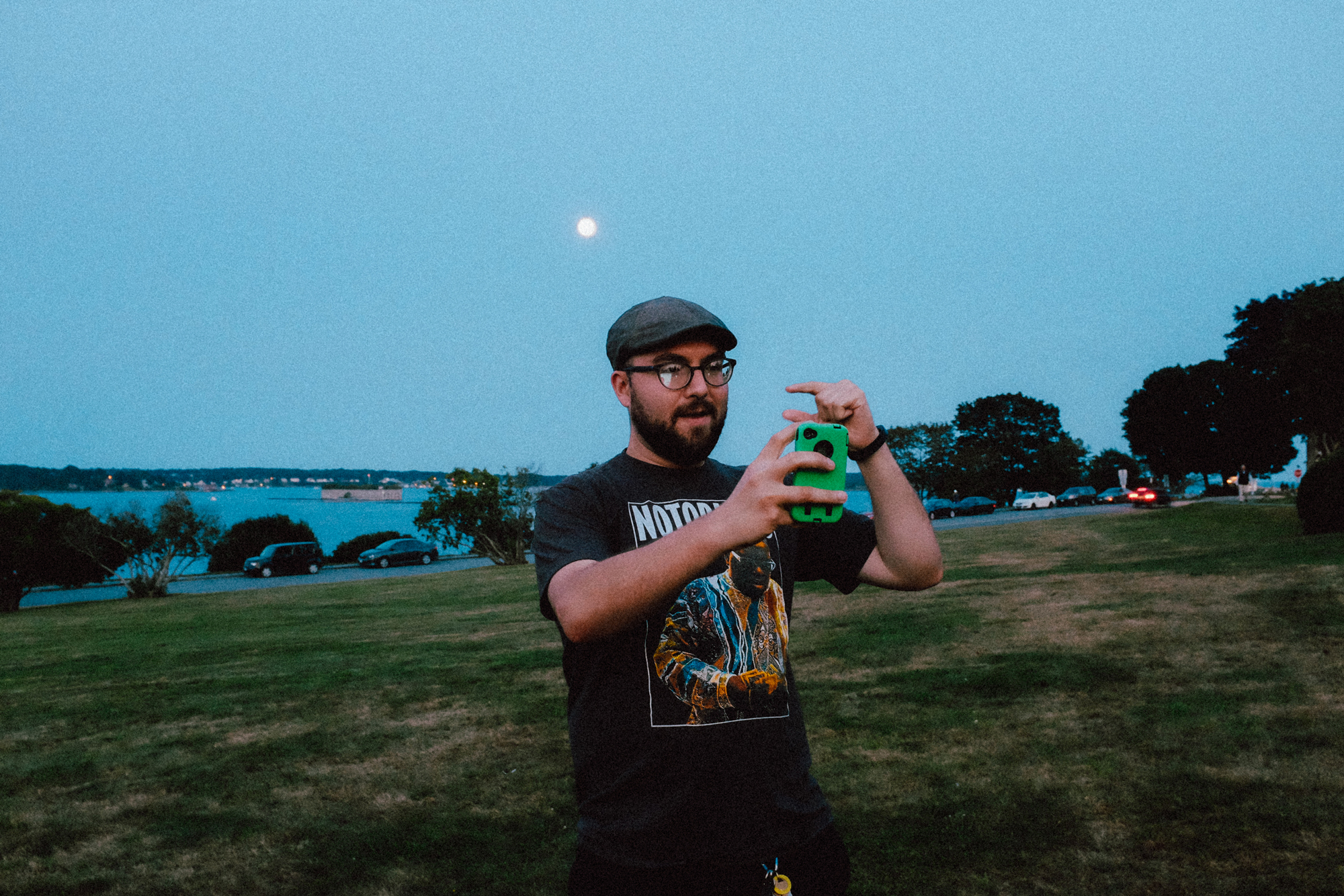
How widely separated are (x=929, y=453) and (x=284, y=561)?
5745cm

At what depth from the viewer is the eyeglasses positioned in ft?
6.72

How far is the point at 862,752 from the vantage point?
6.52m

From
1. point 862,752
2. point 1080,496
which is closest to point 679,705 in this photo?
point 862,752

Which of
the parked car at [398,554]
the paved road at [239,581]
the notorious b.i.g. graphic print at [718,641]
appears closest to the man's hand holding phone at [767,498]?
the notorious b.i.g. graphic print at [718,641]

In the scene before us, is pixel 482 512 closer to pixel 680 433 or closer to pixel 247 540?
pixel 247 540

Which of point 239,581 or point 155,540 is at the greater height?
point 155,540

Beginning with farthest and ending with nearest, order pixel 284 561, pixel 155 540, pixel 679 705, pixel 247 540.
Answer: pixel 247 540
pixel 284 561
pixel 155 540
pixel 679 705

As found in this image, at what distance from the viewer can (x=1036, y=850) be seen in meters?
4.76

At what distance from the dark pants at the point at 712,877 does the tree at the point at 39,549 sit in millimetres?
32790

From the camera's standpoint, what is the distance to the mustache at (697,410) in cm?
209

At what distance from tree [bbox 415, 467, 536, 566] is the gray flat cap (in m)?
34.1

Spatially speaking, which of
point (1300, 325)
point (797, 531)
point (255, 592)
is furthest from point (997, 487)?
point (797, 531)

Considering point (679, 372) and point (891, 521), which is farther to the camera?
point (891, 521)

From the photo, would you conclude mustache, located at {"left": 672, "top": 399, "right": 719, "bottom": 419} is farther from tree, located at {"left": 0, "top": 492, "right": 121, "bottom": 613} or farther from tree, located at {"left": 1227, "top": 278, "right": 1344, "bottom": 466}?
tree, located at {"left": 0, "top": 492, "right": 121, "bottom": 613}
